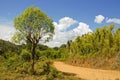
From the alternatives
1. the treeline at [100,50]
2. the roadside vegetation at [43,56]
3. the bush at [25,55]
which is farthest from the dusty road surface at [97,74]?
the bush at [25,55]

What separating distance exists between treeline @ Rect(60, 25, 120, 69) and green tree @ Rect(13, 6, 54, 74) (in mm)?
12913

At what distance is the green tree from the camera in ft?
68.2

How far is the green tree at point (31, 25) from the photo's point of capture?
68.2 feet

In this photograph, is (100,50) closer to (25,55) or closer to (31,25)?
(25,55)

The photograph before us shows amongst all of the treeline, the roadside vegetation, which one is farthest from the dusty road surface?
the treeline

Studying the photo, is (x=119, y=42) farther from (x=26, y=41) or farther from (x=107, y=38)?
(x=26, y=41)

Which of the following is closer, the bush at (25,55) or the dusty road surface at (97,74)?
the dusty road surface at (97,74)

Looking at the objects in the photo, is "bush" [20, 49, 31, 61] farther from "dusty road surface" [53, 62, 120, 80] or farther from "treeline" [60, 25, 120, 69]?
"treeline" [60, 25, 120, 69]

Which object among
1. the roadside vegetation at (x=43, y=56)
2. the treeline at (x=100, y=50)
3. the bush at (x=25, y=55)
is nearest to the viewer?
the roadside vegetation at (x=43, y=56)

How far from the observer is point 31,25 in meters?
20.7

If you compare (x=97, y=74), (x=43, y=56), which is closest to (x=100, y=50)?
(x=43, y=56)

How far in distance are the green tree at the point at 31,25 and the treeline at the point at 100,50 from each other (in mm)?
12913

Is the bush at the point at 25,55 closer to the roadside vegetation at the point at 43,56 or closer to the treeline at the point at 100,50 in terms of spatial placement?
the roadside vegetation at the point at 43,56

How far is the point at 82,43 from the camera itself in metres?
44.7
